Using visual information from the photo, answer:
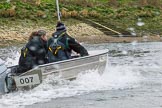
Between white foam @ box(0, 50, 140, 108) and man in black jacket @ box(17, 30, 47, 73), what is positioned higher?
man in black jacket @ box(17, 30, 47, 73)

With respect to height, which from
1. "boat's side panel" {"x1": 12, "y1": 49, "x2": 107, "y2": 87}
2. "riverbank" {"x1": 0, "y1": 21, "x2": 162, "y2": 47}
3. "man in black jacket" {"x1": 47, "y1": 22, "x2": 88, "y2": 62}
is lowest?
"riverbank" {"x1": 0, "y1": 21, "x2": 162, "y2": 47}

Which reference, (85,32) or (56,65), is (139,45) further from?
(56,65)

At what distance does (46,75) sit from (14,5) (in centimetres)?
2579

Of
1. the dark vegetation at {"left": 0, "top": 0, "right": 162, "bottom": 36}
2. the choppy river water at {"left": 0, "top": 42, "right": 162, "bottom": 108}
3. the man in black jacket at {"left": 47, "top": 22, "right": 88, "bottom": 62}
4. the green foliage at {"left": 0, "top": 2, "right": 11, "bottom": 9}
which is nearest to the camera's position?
the choppy river water at {"left": 0, "top": 42, "right": 162, "bottom": 108}

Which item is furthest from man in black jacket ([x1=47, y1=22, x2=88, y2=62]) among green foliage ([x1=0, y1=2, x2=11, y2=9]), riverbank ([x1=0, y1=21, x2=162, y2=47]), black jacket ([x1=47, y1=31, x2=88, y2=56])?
green foliage ([x1=0, y1=2, x2=11, y2=9])

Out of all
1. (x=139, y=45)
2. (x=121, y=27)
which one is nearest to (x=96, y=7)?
(x=121, y=27)

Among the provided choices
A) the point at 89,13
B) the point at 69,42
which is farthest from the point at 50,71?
the point at 89,13

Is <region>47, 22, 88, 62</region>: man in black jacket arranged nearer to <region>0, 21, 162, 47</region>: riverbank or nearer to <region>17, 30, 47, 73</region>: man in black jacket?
<region>17, 30, 47, 73</region>: man in black jacket

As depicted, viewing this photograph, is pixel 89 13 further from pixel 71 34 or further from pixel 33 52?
pixel 33 52

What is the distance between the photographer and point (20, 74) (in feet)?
48.7

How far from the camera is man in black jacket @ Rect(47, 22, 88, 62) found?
1606cm

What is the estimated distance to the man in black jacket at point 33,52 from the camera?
1528 cm

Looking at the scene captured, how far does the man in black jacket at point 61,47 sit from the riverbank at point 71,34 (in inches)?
695

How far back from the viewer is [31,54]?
15.4 meters
